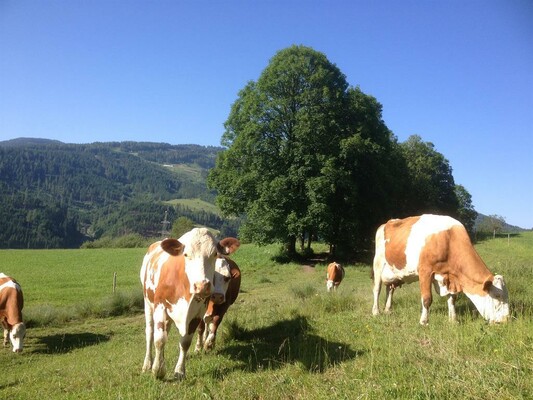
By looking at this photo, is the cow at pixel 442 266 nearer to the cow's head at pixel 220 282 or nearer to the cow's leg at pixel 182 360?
the cow's head at pixel 220 282

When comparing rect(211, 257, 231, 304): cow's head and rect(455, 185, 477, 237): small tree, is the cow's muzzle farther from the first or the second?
rect(455, 185, 477, 237): small tree

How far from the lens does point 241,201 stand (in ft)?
108

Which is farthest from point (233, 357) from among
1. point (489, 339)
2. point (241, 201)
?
point (241, 201)

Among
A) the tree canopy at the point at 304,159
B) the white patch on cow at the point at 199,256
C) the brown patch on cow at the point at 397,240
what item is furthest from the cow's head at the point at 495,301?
the tree canopy at the point at 304,159

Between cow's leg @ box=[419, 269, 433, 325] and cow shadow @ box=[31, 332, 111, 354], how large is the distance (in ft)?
33.7

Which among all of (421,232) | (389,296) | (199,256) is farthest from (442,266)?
(199,256)

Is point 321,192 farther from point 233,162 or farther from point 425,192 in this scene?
point 425,192

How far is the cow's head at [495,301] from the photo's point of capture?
7523mm

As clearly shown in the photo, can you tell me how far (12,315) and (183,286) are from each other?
9505 millimetres

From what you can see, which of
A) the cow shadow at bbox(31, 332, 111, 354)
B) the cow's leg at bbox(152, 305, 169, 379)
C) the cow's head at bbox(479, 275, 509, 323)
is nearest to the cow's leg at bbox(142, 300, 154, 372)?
the cow's leg at bbox(152, 305, 169, 379)

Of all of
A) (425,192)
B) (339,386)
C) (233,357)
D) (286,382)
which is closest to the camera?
(339,386)

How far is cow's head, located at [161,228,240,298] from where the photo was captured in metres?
6.00

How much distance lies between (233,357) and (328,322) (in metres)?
2.65

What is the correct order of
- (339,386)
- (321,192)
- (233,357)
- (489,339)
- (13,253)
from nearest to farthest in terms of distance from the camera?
1. (339,386)
2. (489,339)
3. (233,357)
4. (321,192)
5. (13,253)
